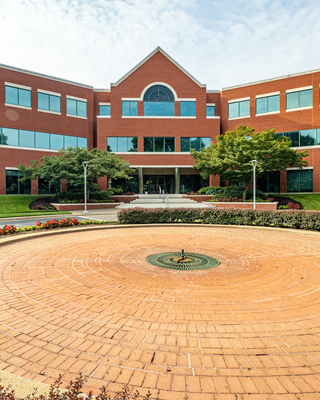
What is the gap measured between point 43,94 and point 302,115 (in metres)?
29.8

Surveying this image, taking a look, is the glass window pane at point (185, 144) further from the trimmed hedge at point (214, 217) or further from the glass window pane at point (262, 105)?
the trimmed hedge at point (214, 217)

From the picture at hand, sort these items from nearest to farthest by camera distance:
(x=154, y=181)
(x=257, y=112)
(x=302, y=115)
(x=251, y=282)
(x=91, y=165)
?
1. (x=251, y=282)
2. (x=91, y=165)
3. (x=302, y=115)
4. (x=257, y=112)
5. (x=154, y=181)

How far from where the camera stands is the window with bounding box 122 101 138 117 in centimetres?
3109

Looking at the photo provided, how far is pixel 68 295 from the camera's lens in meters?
4.02

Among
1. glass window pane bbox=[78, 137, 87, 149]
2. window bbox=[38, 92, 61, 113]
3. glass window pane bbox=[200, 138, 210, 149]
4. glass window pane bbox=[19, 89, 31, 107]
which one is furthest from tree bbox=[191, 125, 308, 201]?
glass window pane bbox=[19, 89, 31, 107]

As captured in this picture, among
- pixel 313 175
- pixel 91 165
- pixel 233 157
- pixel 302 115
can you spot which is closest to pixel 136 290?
pixel 91 165

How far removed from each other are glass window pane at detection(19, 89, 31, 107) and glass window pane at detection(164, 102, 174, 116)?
1582 centimetres

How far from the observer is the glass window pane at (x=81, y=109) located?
3122 cm

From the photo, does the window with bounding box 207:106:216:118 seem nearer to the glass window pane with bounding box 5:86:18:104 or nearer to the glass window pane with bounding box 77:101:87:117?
the glass window pane with bounding box 77:101:87:117

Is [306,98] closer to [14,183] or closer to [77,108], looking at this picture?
[77,108]

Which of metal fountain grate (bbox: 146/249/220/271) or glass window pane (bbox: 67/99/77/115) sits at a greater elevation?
glass window pane (bbox: 67/99/77/115)

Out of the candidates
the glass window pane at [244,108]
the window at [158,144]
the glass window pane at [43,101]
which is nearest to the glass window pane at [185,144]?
the window at [158,144]

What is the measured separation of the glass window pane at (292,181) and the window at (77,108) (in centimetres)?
2608

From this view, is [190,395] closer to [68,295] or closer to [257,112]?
[68,295]
